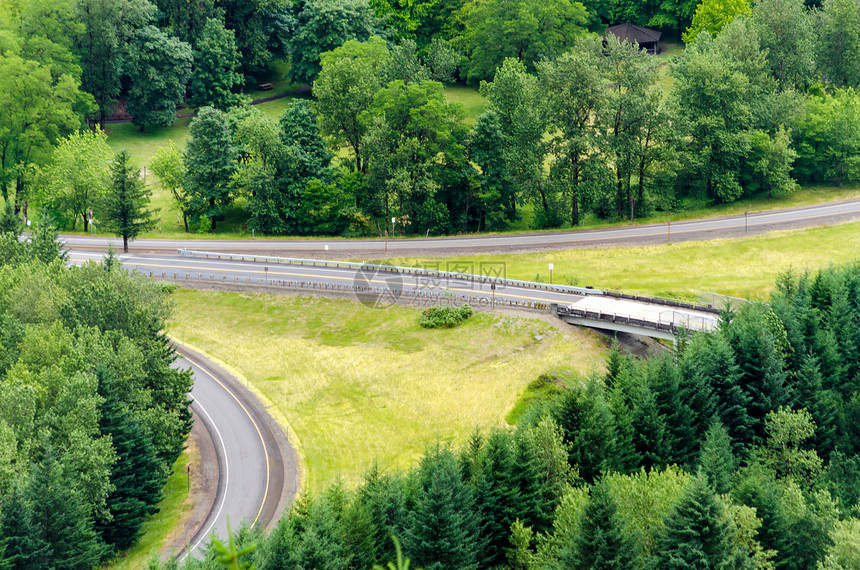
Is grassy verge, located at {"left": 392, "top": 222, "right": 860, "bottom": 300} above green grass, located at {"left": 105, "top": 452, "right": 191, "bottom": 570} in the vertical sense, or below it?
above

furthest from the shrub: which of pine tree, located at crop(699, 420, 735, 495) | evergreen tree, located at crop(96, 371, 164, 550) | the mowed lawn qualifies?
evergreen tree, located at crop(96, 371, 164, 550)

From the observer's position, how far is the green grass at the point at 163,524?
166 ft

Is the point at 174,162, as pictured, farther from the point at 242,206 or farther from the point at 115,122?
the point at 115,122

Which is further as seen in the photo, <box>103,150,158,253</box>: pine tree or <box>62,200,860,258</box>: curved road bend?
<box>62,200,860,258</box>: curved road bend

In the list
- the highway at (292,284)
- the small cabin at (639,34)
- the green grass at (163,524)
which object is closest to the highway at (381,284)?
the highway at (292,284)

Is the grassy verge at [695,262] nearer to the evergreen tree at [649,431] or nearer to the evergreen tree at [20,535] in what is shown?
the evergreen tree at [649,431]

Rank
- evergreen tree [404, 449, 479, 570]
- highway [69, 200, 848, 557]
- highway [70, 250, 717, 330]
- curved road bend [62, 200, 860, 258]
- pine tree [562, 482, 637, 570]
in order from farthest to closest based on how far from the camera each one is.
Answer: curved road bend [62, 200, 860, 258], highway [70, 250, 717, 330], highway [69, 200, 848, 557], evergreen tree [404, 449, 479, 570], pine tree [562, 482, 637, 570]

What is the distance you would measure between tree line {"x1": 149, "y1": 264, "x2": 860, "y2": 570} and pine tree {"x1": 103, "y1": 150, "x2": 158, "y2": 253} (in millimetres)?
46780

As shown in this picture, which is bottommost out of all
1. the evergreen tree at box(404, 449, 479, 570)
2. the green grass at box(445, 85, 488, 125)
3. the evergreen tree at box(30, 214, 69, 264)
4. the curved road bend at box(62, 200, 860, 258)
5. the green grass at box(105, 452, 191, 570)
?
the green grass at box(105, 452, 191, 570)

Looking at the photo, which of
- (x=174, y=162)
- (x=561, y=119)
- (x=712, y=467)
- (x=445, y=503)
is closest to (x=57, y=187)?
(x=174, y=162)

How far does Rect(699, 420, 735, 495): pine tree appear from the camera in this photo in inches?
1917

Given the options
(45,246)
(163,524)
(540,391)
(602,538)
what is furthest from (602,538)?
(45,246)

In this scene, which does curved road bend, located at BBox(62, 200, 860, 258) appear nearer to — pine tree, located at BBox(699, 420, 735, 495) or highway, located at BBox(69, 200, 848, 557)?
highway, located at BBox(69, 200, 848, 557)

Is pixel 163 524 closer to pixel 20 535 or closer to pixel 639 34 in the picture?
pixel 20 535
